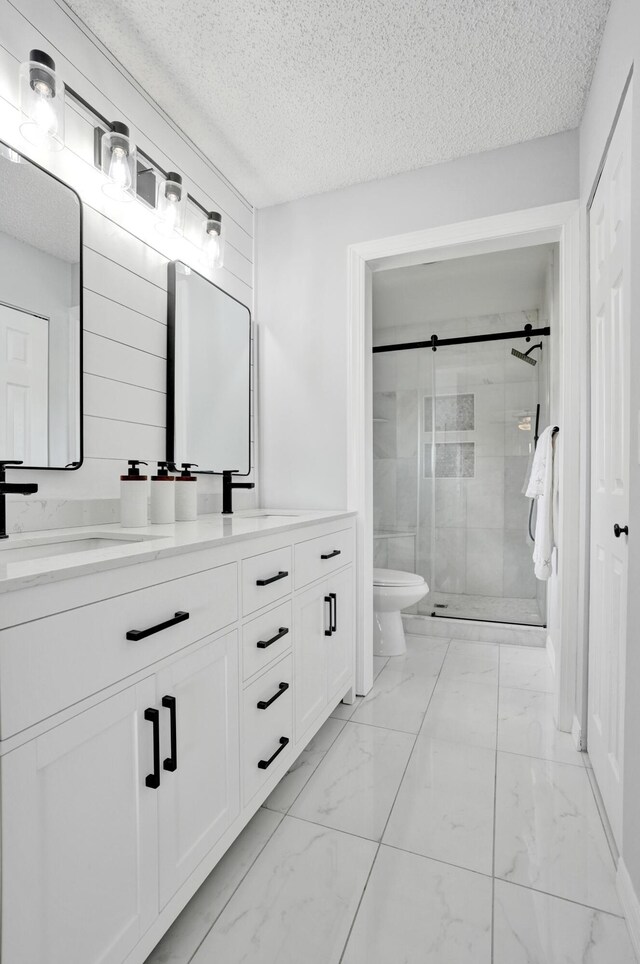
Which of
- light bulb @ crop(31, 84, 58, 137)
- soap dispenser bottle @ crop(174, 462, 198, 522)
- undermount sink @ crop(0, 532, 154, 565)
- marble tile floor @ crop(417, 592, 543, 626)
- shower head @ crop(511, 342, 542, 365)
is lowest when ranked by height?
marble tile floor @ crop(417, 592, 543, 626)

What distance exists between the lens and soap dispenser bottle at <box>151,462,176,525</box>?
160cm

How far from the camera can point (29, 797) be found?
722mm

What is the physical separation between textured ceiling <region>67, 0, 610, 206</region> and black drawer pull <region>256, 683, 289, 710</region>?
2.07 meters

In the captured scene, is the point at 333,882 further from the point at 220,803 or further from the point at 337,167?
the point at 337,167

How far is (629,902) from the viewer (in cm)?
114

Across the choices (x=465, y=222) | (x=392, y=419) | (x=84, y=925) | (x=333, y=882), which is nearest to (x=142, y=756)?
(x=84, y=925)

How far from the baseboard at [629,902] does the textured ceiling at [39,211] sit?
2.20 m

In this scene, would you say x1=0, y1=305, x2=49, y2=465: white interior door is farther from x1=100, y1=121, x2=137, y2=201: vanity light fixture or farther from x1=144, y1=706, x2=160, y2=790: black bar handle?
x1=144, y1=706, x2=160, y2=790: black bar handle

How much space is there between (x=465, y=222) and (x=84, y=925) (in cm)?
253

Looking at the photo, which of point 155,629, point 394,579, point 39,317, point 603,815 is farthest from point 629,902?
point 39,317

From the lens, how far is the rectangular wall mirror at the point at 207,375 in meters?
1.93

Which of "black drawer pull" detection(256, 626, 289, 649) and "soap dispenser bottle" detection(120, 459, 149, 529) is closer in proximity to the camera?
"black drawer pull" detection(256, 626, 289, 649)

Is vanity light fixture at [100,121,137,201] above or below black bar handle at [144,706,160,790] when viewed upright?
above

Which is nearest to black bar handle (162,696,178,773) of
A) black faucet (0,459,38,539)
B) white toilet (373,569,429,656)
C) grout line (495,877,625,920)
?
black faucet (0,459,38,539)
